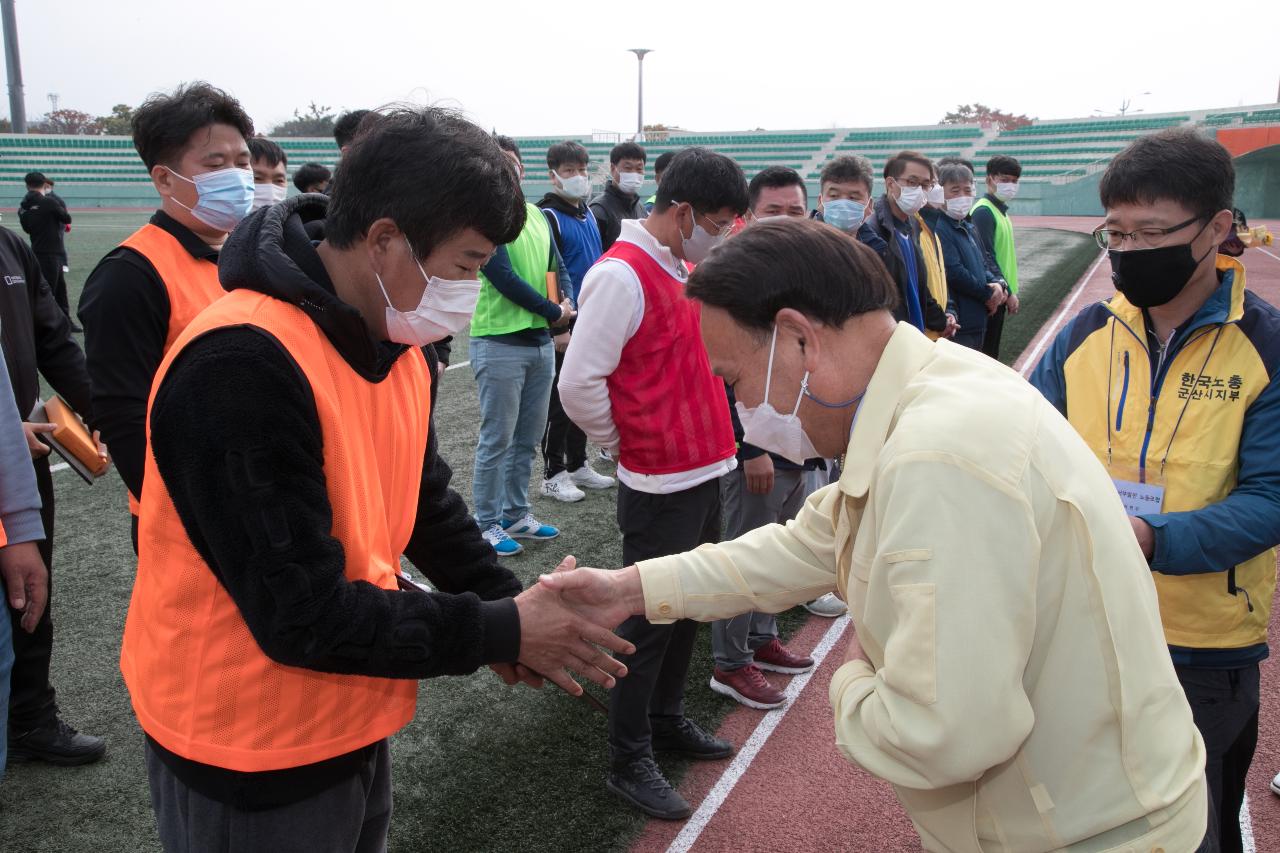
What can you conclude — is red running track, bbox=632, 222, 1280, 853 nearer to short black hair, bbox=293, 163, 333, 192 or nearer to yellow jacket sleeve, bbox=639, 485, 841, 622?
yellow jacket sleeve, bbox=639, 485, 841, 622

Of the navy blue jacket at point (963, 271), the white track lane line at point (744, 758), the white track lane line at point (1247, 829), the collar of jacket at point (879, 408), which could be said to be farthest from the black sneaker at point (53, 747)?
the navy blue jacket at point (963, 271)

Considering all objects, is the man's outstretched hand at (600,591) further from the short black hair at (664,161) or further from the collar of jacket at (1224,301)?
the short black hair at (664,161)

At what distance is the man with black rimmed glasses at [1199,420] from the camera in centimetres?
217

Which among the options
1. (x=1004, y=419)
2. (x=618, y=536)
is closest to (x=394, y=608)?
(x=1004, y=419)

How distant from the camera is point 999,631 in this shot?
1268 millimetres

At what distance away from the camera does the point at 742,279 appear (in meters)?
1.60

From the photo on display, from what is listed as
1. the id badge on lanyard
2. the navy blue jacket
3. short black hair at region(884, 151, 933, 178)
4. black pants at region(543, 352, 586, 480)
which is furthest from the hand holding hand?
the navy blue jacket

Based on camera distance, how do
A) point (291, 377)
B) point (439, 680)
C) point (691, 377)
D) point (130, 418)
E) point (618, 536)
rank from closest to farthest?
point (291, 377)
point (130, 418)
point (691, 377)
point (439, 680)
point (618, 536)

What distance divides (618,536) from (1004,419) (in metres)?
4.81

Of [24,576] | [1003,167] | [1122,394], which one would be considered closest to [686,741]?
[1122,394]

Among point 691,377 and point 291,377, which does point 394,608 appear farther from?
point 691,377

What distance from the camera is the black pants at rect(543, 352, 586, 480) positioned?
6961 millimetres

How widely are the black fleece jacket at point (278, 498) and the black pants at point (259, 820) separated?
4 cm

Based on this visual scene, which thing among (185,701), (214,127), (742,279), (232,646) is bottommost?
(185,701)
